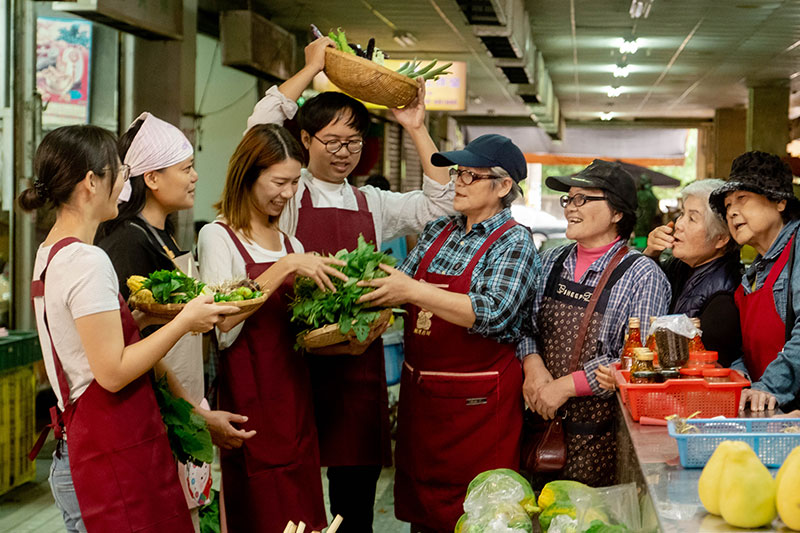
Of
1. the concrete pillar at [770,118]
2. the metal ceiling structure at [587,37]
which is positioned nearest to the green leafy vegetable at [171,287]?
the metal ceiling structure at [587,37]

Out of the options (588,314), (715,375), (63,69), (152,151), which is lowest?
(715,375)

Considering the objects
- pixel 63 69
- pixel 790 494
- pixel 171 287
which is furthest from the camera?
pixel 63 69

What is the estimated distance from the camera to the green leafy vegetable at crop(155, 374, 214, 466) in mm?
2688

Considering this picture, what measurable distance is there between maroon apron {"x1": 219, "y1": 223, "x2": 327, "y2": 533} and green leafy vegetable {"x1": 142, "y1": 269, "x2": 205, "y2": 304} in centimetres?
38

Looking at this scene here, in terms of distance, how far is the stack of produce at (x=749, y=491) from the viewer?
1.64 m

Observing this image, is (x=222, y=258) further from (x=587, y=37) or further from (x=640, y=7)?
(x=587, y=37)

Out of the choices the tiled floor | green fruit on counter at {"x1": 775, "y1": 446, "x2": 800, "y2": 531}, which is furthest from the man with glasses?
green fruit on counter at {"x1": 775, "y1": 446, "x2": 800, "y2": 531}

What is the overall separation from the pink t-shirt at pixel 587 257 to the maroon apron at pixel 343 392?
87 centimetres

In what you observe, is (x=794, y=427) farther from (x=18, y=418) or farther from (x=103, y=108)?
(x=103, y=108)

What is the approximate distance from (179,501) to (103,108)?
6167mm

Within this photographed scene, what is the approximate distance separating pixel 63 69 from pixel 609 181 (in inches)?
237

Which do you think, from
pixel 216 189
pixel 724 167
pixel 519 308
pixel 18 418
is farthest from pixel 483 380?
pixel 724 167

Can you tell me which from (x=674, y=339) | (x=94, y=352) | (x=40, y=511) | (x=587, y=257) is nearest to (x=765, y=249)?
(x=587, y=257)

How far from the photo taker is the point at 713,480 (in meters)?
1.72
